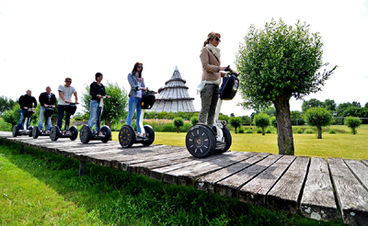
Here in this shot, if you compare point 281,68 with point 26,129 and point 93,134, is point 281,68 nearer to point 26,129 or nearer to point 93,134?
point 93,134

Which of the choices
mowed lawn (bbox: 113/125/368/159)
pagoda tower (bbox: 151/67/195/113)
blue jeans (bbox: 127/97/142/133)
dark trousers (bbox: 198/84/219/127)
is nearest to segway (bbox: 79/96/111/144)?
blue jeans (bbox: 127/97/142/133)

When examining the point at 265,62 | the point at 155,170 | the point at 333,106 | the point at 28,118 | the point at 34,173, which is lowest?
the point at 34,173

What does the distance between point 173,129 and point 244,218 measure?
2615cm

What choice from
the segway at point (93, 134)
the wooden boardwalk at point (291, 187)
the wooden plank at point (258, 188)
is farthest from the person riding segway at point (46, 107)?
the wooden plank at point (258, 188)

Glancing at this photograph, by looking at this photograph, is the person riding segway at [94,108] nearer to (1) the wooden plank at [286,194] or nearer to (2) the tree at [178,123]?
(1) the wooden plank at [286,194]

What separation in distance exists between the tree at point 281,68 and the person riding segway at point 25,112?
1098cm

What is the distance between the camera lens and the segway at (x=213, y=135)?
3.64 meters

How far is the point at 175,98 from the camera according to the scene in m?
61.2

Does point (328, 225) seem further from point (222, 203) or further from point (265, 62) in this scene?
point (265, 62)

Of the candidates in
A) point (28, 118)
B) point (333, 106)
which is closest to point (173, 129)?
→ point (28, 118)

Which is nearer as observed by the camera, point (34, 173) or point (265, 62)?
point (34, 173)

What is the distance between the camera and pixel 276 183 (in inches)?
84.5

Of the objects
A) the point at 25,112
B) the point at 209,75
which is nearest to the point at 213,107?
the point at 209,75

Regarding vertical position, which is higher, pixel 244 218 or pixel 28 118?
pixel 28 118
